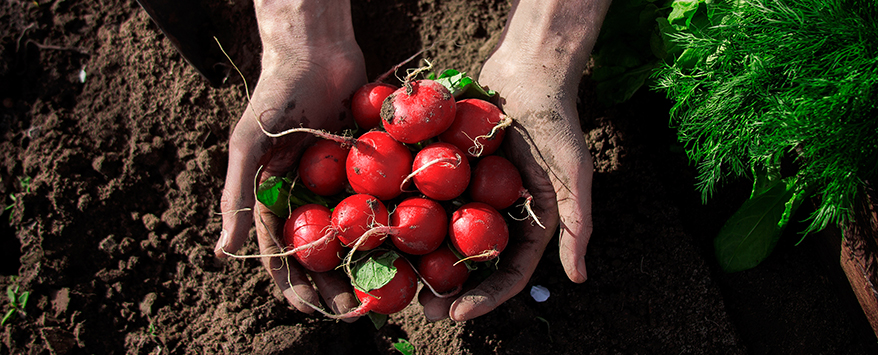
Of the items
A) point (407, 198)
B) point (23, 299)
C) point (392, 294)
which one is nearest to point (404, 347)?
point (392, 294)

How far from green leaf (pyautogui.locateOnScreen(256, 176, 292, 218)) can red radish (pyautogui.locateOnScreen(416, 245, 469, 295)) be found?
78 cm

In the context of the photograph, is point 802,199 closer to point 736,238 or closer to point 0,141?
point 736,238

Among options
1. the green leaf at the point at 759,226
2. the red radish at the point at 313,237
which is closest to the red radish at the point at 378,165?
the red radish at the point at 313,237

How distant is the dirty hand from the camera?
241 centimetres

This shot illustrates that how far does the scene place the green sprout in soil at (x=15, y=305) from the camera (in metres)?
3.14

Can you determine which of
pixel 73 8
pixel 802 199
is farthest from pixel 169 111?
pixel 802 199

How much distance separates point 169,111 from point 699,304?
361cm

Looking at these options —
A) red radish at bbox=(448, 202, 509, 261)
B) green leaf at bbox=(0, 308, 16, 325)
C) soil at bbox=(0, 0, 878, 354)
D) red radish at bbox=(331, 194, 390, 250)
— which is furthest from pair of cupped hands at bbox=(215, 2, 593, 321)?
green leaf at bbox=(0, 308, 16, 325)

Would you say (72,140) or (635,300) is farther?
(72,140)

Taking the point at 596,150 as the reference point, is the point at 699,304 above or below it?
below

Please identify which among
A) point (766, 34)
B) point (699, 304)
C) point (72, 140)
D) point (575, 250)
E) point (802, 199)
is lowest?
point (699, 304)

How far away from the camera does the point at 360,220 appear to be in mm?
2281

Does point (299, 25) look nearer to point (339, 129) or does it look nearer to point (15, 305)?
point (339, 129)

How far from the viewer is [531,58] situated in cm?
273
